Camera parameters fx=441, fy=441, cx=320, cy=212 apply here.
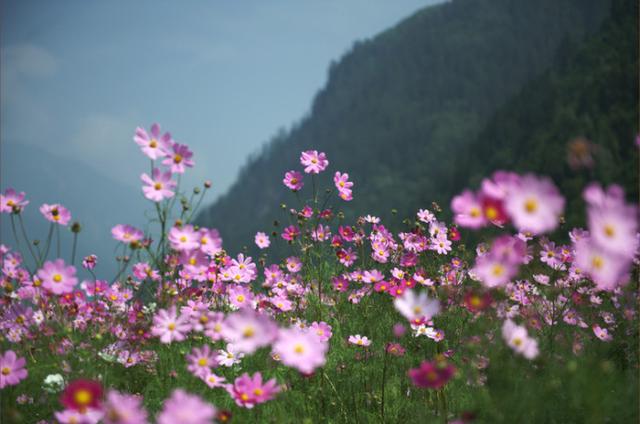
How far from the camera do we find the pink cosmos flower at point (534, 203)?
112 centimetres

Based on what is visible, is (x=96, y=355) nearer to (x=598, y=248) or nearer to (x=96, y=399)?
(x=96, y=399)

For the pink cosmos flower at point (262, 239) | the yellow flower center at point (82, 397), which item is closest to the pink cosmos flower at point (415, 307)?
the yellow flower center at point (82, 397)

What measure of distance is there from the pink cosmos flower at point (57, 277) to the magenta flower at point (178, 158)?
56cm

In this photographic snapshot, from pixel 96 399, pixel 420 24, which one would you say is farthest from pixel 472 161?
pixel 420 24

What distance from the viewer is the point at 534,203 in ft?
3.85

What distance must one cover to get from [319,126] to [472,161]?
9119 centimetres

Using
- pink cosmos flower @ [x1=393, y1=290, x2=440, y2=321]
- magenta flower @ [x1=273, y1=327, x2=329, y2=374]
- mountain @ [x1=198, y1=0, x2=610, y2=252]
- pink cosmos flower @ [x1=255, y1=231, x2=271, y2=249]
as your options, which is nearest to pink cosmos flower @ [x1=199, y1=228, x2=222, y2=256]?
magenta flower @ [x1=273, y1=327, x2=329, y2=374]

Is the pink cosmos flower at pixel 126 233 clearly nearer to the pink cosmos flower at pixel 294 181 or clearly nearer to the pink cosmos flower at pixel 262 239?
the pink cosmos flower at pixel 294 181

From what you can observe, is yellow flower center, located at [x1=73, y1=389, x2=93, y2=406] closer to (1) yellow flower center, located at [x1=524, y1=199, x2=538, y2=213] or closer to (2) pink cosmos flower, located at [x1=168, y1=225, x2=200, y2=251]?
(2) pink cosmos flower, located at [x1=168, y1=225, x2=200, y2=251]

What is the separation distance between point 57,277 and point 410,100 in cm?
13025

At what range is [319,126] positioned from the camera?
14738 cm

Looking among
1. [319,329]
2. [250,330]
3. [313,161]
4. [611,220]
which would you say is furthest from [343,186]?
[611,220]

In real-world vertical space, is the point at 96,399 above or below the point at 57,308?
below

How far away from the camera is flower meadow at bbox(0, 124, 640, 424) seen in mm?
1224
